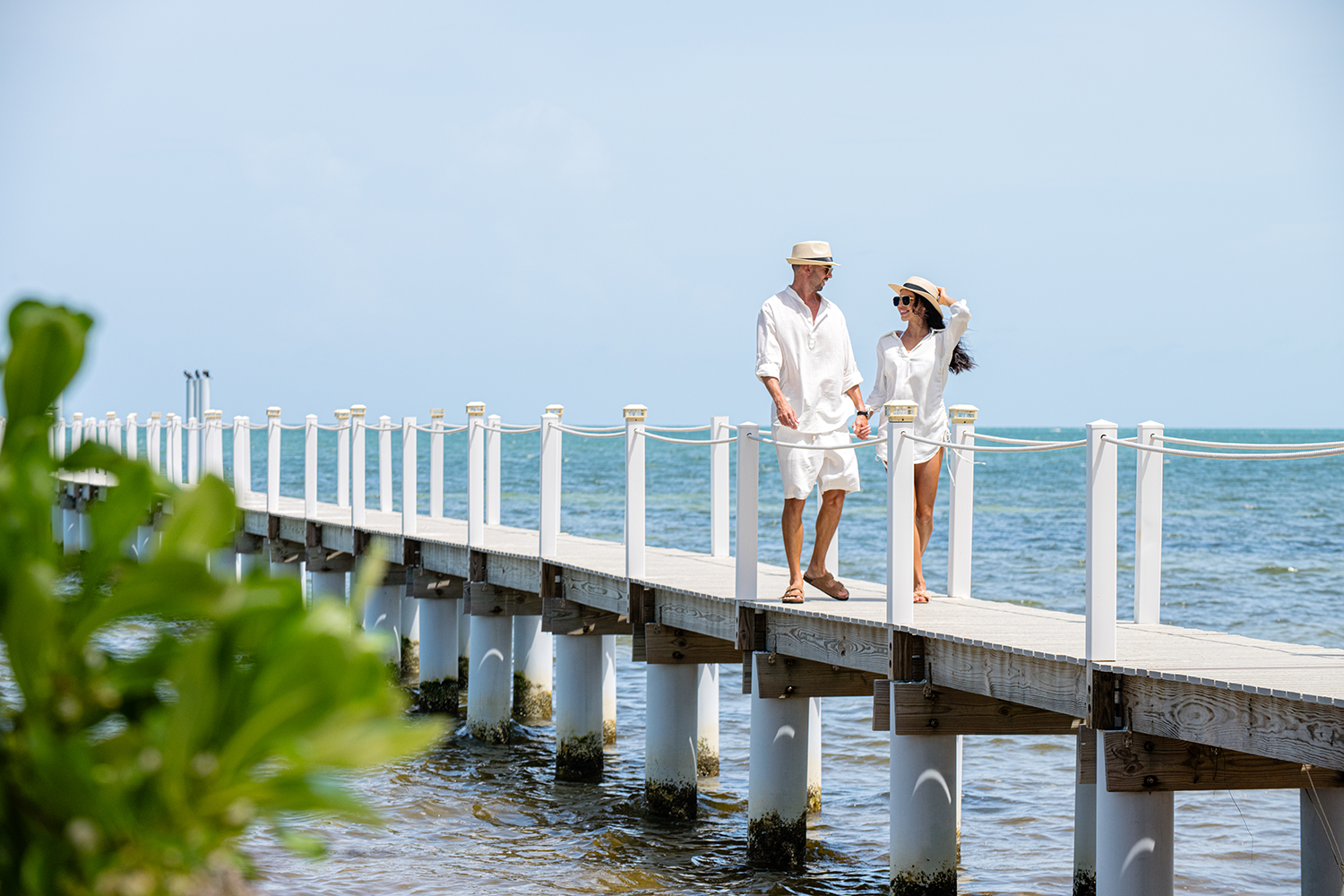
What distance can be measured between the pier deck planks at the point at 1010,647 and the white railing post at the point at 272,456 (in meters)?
6.40

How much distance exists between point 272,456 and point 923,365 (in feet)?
36.0

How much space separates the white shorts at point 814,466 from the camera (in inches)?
287

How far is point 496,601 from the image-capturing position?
1167cm

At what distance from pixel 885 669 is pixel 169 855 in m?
6.05

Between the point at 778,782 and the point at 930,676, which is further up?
the point at 930,676

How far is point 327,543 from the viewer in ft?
49.4

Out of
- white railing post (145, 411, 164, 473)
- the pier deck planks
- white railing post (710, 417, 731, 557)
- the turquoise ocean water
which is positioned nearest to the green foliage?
the pier deck planks

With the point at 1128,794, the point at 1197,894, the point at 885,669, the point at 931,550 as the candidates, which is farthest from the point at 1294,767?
the point at 931,550

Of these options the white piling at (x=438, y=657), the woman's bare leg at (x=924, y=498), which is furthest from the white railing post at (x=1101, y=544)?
the white piling at (x=438, y=657)

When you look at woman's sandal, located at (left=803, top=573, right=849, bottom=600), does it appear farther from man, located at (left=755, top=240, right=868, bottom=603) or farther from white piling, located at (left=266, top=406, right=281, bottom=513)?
white piling, located at (left=266, top=406, right=281, bottom=513)

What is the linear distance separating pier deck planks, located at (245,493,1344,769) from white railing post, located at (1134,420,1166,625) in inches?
5.2

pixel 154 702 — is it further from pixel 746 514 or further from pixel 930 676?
pixel 746 514

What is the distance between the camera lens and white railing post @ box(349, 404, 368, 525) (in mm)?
13828

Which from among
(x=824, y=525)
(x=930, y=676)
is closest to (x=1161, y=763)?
(x=930, y=676)
